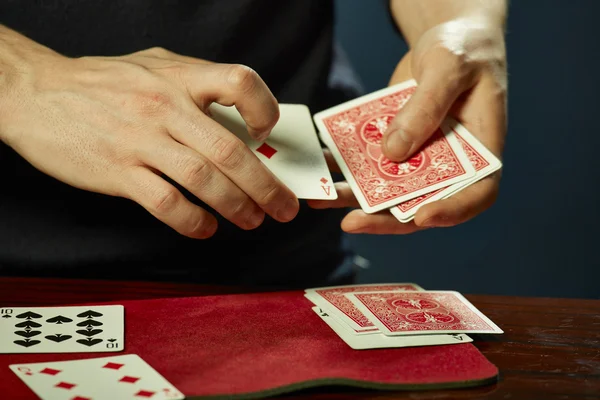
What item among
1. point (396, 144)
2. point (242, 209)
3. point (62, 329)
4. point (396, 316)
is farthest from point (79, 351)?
point (396, 144)

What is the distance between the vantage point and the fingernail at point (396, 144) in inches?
58.8

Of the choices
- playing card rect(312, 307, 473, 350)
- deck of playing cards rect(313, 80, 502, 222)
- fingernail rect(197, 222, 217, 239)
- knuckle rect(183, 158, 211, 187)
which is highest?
deck of playing cards rect(313, 80, 502, 222)

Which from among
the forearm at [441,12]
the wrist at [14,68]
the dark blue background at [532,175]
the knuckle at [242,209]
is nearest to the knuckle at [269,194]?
the knuckle at [242,209]

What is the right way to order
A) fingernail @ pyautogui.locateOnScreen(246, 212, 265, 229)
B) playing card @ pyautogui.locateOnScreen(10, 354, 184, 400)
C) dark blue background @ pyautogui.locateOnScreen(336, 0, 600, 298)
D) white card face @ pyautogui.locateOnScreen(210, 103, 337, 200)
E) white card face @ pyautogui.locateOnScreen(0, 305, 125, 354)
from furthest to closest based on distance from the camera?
dark blue background @ pyautogui.locateOnScreen(336, 0, 600, 298) → white card face @ pyautogui.locateOnScreen(210, 103, 337, 200) → fingernail @ pyautogui.locateOnScreen(246, 212, 265, 229) → white card face @ pyautogui.locateOnScreen(0, 305, 125, 354) → playing card @ pyautogui.locateOnScreen(10, 354, 184, 400)

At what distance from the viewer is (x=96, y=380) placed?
3.08 feet

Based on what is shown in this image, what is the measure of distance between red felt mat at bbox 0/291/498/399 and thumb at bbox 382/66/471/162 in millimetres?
438

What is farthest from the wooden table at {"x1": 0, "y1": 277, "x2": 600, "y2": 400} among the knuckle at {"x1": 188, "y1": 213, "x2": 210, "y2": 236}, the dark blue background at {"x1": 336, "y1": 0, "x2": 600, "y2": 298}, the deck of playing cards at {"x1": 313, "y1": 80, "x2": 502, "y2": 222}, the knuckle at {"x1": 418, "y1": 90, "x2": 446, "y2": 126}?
the dark blue background at {"x1": 336, "y1": 0, "x2": 600, "y2": 298}

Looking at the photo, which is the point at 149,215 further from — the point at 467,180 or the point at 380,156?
the point at 467,180

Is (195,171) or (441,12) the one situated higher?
(441,12)

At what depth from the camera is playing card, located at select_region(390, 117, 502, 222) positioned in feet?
4.79

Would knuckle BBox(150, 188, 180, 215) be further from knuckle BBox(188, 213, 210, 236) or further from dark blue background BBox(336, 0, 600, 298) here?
dark blue background BBox(336, 0, 600, 298)

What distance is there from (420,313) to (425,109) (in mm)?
429

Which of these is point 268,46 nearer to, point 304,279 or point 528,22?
point 304,279

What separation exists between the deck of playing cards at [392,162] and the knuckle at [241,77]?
37cm
